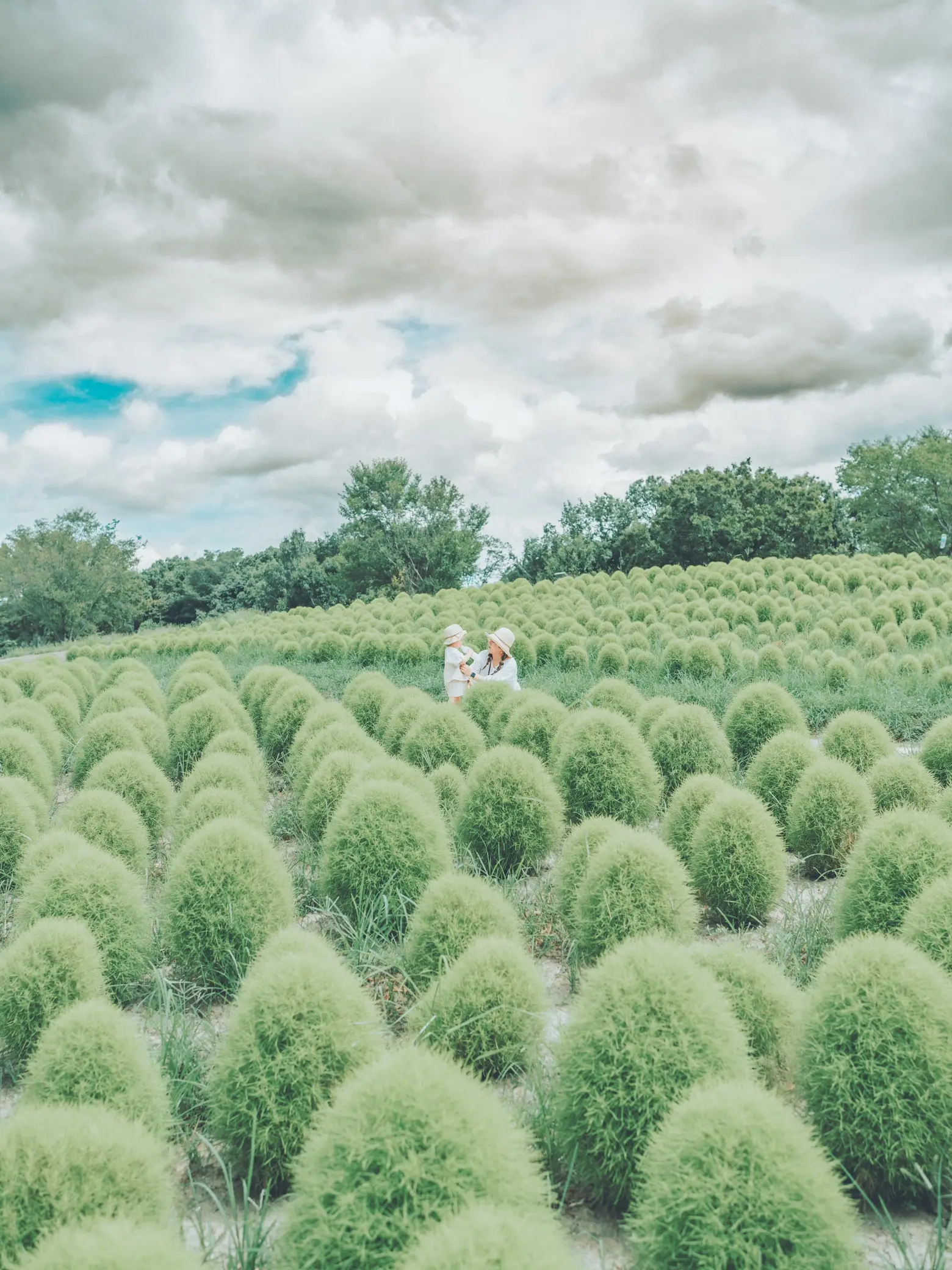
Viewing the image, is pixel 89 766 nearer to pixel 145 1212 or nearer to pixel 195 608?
pixel 145 1212

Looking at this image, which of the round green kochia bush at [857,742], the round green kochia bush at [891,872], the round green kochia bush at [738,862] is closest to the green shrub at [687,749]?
the round green kochia bush at [857,742]

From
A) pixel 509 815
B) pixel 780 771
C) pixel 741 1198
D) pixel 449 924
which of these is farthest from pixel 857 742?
pixel 741 1198

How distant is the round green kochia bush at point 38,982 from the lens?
13.1 ft

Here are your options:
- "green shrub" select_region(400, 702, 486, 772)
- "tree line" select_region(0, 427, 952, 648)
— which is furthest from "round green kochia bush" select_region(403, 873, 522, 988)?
"tree line" select_region(0, 427, 952, 648)

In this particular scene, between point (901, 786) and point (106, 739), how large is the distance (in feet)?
21.9

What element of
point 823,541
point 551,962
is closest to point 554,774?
point 551,962

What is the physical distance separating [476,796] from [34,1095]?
3.38 meters

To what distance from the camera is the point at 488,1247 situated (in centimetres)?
200

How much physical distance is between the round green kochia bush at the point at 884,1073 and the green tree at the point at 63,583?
5271 cm

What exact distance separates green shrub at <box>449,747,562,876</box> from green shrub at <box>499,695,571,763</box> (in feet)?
4.99

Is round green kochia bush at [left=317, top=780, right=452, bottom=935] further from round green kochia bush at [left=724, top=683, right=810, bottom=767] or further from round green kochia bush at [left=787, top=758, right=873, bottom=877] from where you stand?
round green kochia bush at [left=724, top=683, right=810, bottom=767]

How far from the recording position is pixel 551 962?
498cm

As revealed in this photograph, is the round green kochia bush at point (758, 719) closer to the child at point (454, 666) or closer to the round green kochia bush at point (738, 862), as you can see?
the round green kochia bush at point (738, 862)

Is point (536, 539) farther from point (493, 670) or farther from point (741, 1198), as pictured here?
point (741, 1198)
